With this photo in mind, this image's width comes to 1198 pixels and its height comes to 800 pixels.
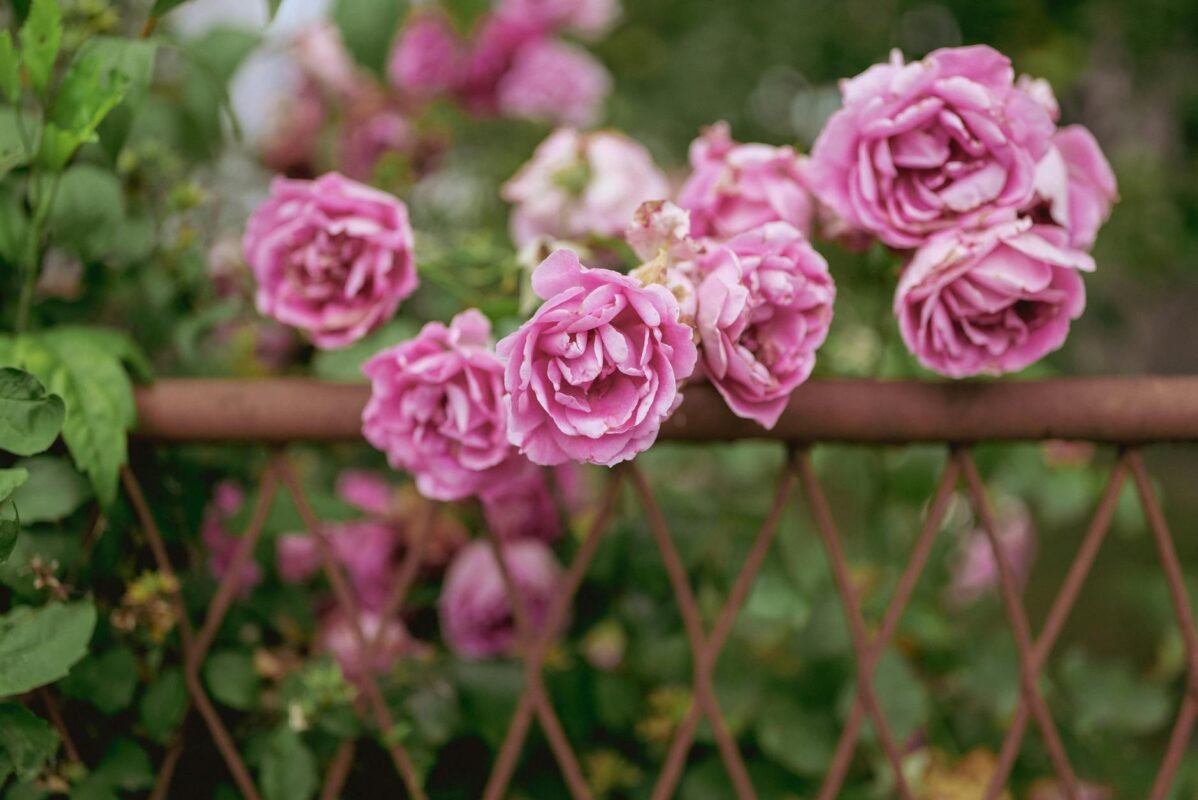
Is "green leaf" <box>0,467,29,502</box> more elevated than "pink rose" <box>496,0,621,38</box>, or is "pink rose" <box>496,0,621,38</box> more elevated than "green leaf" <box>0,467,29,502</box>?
"pink rose" <box>496,0,621,38</box>

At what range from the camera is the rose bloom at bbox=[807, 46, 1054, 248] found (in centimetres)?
65

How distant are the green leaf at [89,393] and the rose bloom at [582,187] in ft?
1.20

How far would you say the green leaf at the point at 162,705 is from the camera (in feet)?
2.40

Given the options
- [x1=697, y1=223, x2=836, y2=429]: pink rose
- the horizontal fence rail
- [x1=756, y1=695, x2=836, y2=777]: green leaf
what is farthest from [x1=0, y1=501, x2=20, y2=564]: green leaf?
[x1=756, y1=695, x2=836, y2=777]: green leaf

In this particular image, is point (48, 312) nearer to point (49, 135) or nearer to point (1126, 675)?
point (49, 135)

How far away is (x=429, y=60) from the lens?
1.35m

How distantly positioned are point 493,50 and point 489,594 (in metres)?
0.73

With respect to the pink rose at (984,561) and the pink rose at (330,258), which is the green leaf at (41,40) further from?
the pink rose at (984,561)

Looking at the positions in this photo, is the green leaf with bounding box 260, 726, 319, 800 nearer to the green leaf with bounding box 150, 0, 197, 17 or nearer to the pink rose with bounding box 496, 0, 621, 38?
the green leaf with bounding box 150, 0, 197, 17

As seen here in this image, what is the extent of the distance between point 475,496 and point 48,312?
0.38m

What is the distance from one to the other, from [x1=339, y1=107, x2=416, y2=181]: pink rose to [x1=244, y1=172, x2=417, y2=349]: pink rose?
25.7 inches

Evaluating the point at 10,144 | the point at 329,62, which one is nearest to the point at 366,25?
the point at 10,144

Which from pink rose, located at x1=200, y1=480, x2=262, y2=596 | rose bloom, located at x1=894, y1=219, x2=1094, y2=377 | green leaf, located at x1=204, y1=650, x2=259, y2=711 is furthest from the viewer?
pink rose, located at x1=200, y1=480, x2=262, y2=596

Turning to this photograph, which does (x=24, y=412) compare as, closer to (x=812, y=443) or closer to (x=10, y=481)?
(x=10, y=481)
